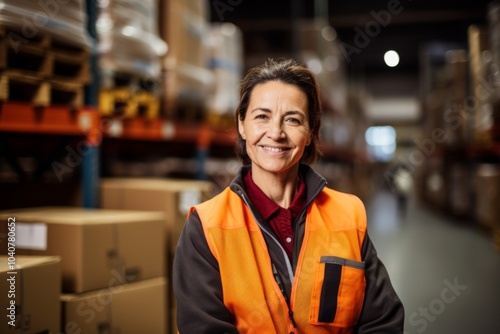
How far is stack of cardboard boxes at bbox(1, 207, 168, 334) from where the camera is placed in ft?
7.51

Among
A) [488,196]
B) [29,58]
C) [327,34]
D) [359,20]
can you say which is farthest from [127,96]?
[359,20]

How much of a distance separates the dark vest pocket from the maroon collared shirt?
0.51 feet

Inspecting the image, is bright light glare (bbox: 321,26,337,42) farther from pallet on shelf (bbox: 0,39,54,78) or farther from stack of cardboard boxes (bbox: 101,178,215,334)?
pallet on shelf (bbox: 0,39,54,78)

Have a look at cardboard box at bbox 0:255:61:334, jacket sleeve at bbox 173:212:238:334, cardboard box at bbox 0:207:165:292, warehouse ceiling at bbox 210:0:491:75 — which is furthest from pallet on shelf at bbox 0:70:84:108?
warehouse ceiling at bbox 210:0:491:75

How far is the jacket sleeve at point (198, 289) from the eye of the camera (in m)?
1.60

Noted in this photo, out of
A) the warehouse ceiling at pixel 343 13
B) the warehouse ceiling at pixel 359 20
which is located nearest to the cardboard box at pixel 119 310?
the warehouse ceiling at pixel 359 20

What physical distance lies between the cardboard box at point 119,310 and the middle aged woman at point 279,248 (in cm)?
85

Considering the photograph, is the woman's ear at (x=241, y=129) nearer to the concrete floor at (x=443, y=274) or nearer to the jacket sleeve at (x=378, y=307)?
the jacket sleeve at (x=378, y=307)

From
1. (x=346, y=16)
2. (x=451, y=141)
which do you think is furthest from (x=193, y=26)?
(x=346, y=16)

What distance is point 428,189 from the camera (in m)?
12.2

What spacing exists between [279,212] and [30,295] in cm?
108

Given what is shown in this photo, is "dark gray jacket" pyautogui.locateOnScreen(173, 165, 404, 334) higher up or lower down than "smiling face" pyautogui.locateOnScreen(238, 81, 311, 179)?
lower down

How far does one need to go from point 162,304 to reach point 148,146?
2719 millimetres

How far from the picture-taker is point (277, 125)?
1.75 m
